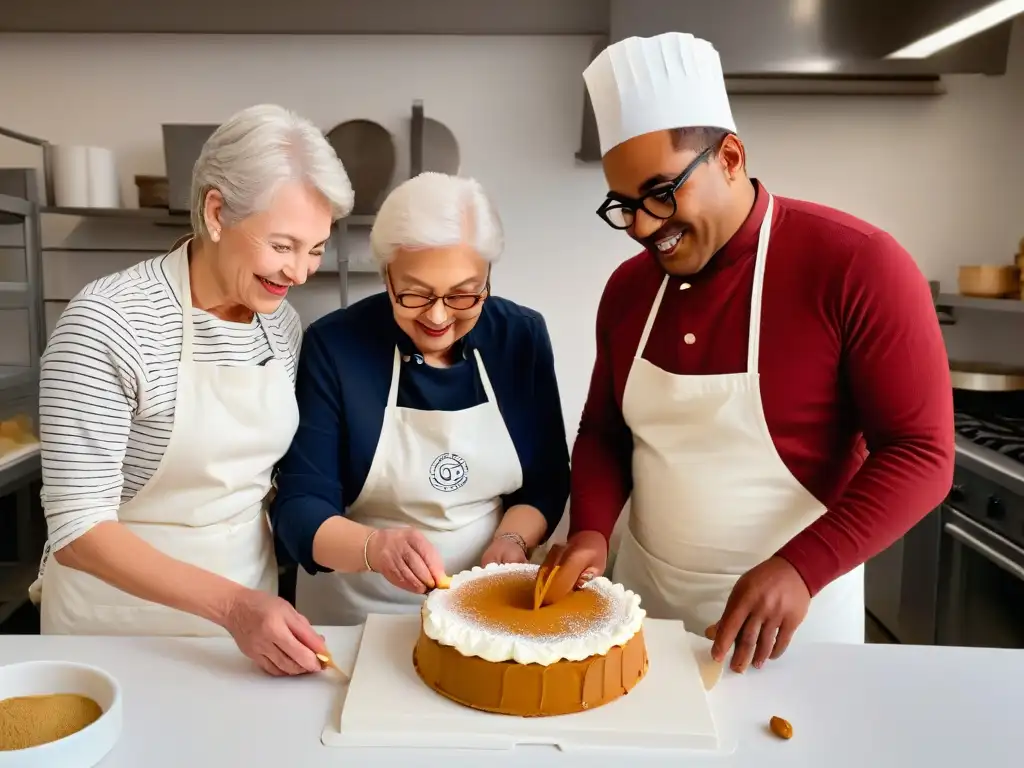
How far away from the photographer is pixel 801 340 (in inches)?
48.2

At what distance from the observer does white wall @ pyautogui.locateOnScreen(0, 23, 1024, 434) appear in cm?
278

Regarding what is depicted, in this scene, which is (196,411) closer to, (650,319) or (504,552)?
(504,552)

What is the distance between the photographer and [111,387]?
1.16 m

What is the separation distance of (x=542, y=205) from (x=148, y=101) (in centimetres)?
142

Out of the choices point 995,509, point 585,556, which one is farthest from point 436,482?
point 995,509

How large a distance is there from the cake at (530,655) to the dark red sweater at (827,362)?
10.9 inches

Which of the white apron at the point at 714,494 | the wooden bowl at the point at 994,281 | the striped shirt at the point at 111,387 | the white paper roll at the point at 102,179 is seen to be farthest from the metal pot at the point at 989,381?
the white paper roll at the point at 102,179

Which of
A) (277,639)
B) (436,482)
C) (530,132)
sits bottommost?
(277,639)

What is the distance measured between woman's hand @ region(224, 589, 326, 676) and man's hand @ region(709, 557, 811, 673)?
52cm

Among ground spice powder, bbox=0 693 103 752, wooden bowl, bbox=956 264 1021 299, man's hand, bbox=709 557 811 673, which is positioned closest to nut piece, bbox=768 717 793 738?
man's hand, bbox=709 557 811 673

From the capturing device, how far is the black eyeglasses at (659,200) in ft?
3.86

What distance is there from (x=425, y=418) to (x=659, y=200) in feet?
1.93

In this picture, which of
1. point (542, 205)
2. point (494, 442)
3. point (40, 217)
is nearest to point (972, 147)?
point (542, 205)

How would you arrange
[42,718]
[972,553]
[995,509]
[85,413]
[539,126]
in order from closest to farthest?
[42,718] → [85,413] → [995,509] → [972,553] → [539,126]
